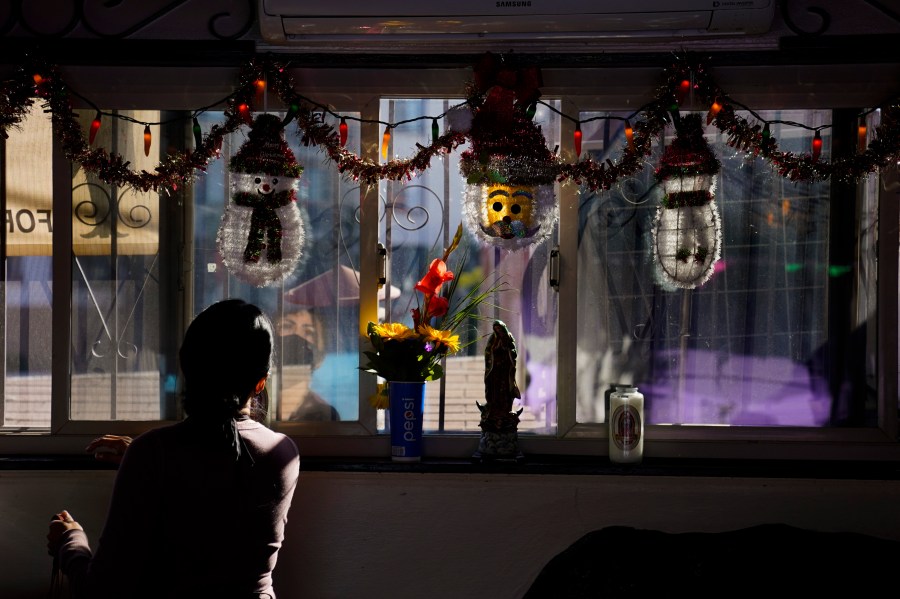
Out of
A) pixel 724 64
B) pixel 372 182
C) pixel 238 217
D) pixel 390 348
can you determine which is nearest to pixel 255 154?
pixel 238 217

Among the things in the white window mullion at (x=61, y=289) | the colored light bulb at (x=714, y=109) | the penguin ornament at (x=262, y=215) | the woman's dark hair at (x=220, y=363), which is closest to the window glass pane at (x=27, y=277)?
the white window mullion at (x=61, y=289)

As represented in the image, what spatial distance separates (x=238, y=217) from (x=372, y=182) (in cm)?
45

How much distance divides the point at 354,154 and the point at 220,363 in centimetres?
130

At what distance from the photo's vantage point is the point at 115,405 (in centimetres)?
304

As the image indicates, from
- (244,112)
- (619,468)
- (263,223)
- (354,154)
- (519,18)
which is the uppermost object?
(519,18)

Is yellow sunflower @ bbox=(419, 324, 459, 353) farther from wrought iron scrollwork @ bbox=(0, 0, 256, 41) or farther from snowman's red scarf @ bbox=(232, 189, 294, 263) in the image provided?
wrought iron scrollwork @ bbox=(0, 0, 256, 41)

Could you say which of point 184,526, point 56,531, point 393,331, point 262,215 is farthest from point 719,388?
point 56,531

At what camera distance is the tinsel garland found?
286 cm

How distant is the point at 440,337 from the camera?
2.82 m

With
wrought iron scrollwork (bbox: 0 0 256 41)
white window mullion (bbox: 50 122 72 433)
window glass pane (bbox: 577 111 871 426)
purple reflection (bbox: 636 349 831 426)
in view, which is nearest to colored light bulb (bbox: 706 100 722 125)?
window glass pane (bbox: 577 111 871 426)

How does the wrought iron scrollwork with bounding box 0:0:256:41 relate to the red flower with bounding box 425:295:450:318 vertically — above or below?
above

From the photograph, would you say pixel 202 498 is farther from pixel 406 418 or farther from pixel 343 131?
pixel 343 131

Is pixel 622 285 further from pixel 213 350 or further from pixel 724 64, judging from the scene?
pixel 213 350

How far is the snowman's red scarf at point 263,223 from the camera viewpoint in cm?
287
